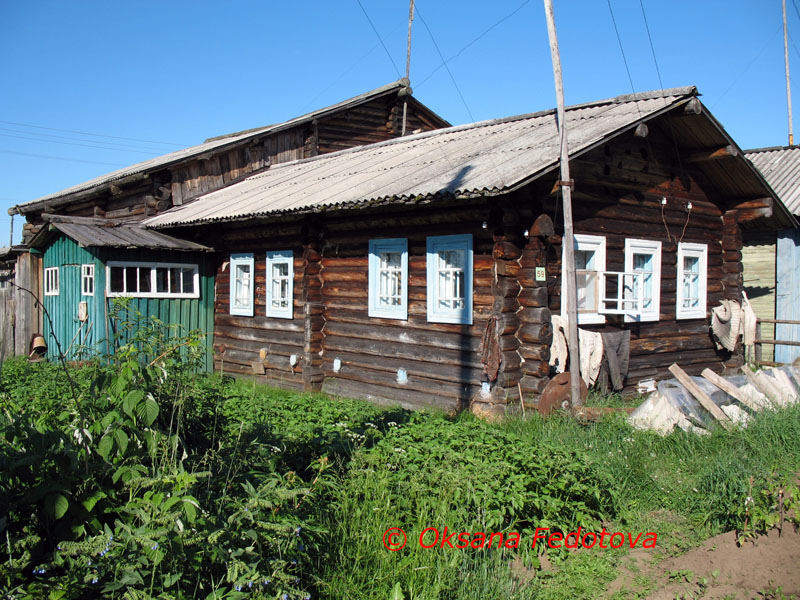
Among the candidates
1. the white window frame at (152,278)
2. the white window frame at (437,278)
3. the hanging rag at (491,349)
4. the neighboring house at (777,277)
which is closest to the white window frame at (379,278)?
the white window frame at (437,278)

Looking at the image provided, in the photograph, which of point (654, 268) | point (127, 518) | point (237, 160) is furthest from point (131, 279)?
point (127, 518)

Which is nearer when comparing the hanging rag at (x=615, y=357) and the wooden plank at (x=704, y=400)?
the wooden plank at (x=704, y=400)

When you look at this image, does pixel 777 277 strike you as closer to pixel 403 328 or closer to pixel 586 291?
pixel 586 291

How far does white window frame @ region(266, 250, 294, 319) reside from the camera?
472 inches

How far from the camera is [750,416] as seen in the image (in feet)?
24.5

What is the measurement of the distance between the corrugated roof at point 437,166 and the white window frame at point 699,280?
2690 millimetres

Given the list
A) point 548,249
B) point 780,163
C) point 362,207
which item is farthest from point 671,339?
point 780,163

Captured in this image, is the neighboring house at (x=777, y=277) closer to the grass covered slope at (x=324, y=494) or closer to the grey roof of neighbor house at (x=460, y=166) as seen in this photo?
the grey roof of neighbor house at (x=460, y=166)

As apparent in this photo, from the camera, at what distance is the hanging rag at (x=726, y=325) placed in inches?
452

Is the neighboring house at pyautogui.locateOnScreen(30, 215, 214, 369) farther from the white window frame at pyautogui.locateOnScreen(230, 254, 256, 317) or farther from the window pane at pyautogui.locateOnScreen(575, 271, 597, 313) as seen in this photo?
the window pane at pyautogui.locateOnScreen(575, 271, 597, 313)

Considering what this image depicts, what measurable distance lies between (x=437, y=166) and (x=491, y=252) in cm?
220

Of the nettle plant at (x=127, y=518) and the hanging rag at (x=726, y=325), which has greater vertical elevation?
the hanging rag at (x=726, y=325)

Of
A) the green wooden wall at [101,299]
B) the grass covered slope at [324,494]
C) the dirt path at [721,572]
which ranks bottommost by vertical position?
the dirt path at [721,572]

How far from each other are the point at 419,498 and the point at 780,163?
16476 mm
